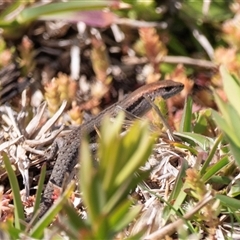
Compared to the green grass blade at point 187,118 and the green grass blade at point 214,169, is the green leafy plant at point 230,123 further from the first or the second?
the green grass blade at point 187,118

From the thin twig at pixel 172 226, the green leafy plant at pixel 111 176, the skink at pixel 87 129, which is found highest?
the green leafy plant at pixel 111 176

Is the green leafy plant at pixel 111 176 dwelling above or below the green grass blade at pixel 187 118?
above

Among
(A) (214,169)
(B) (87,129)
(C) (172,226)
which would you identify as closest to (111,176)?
(C) (172,226)

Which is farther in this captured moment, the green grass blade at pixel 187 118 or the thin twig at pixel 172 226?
the green grass blade at pixel 187 118

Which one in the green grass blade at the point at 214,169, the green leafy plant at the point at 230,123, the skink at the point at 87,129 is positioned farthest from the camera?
the skink at the point at 87,129

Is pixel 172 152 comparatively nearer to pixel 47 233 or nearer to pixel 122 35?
pixel 47 233

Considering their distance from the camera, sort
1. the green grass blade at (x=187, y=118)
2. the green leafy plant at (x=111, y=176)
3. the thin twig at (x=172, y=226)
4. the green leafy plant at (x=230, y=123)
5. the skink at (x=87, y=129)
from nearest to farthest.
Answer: the green leafy plant at (x=111, y=176) → the thin twig at (x=172, y=226) → the green leafy plant at (x=230, y=123) → the skink at (x=87, y=129) → the green grass blade at (x=187, y=118)

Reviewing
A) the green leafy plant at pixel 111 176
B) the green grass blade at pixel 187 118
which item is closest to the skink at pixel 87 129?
the green leafy plant at pixel 111 176

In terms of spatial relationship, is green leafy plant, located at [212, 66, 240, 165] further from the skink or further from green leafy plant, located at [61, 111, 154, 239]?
green leafy plant, located at [61, 111, 154, 239]
